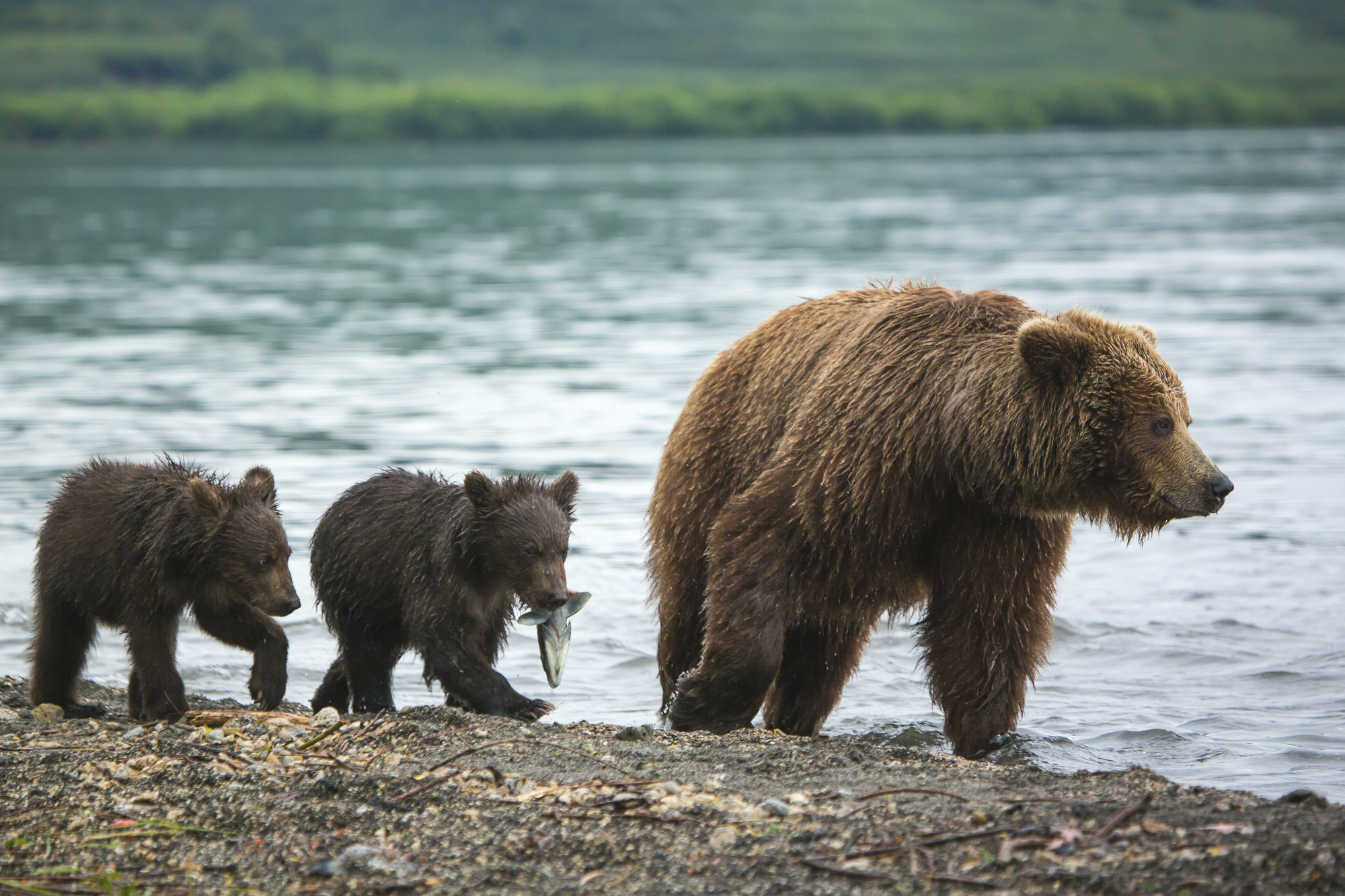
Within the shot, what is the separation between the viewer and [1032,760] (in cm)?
639

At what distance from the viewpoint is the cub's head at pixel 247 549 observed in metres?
6.20

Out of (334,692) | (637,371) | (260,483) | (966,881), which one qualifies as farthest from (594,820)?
(637,371)

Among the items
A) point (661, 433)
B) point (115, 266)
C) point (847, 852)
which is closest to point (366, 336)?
point (661, 433)

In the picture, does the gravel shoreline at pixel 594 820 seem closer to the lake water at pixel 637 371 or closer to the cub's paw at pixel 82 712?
the cub's paw at pixel 82 712

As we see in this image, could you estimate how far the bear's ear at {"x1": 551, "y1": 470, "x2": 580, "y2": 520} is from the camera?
6.45 meters

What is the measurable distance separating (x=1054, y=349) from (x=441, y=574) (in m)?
2.46

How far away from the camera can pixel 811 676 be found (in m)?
6.89

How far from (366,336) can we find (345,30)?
166037mm

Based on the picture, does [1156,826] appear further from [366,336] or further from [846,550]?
[366,336]

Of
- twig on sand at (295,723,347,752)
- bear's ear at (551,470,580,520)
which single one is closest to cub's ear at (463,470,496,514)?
bear's ear at (551,470,580,520)

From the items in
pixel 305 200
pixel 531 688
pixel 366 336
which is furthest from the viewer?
pixel 305 200

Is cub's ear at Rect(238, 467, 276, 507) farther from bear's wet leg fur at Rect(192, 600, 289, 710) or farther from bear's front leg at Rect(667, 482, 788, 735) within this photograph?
bear's front leg at Rect(667, 482, 788, 735)

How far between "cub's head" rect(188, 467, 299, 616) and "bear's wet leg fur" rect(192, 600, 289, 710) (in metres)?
0.22

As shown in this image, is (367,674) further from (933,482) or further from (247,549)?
(933,482)
